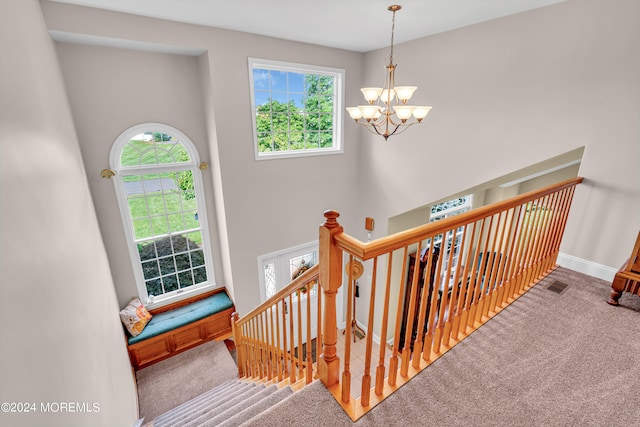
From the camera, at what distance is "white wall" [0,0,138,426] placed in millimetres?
1118

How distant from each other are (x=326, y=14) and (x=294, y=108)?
167 centimetres

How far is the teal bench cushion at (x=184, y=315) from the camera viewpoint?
165 inches

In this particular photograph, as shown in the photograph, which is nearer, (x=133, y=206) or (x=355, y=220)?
(x=133, y=206)

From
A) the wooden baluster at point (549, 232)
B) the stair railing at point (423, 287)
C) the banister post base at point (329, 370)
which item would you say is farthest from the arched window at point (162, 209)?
the wooden baluster at point (549, 232)

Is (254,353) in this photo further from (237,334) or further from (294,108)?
(294,108)

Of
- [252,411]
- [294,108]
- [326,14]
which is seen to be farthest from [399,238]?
[294,108]

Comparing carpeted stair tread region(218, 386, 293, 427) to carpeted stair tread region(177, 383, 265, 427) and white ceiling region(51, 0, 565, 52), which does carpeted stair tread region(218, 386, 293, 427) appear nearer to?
carpeted stair tread region(177, 383, 265, 427)

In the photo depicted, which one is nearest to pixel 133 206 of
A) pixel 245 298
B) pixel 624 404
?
pixel 245 298

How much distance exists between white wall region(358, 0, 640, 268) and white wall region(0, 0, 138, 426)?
3.53 meters

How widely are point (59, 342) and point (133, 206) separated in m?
3.04

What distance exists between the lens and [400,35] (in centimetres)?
382

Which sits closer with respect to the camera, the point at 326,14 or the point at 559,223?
the point at 559,223

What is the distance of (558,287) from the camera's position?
2543 mm

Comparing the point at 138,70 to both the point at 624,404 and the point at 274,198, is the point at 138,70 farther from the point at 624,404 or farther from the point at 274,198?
the point at 624,404
